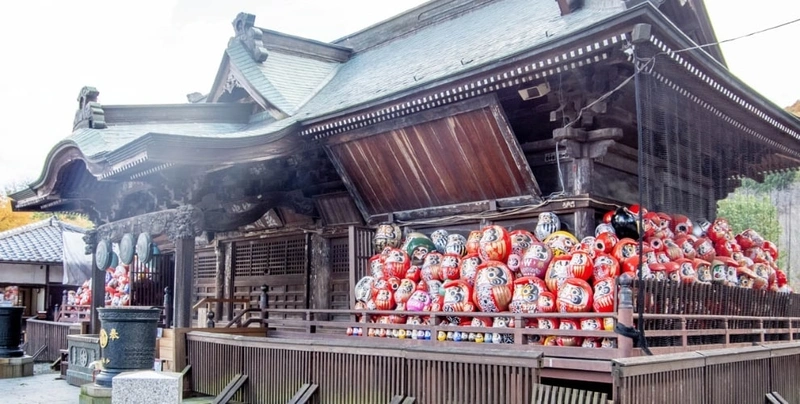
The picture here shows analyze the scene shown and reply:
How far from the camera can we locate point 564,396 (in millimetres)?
7227

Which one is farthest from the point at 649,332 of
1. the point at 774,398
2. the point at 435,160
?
the point at 435,160

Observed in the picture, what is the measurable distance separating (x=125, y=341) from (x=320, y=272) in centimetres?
493

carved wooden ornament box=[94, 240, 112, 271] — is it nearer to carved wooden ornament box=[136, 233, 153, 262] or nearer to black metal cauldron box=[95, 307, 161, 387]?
carved wooden ornament box=[136, 233, 153, 262]

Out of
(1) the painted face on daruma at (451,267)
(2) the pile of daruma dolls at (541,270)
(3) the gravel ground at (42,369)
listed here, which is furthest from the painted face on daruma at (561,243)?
(3) the gravel ground at (42,369)

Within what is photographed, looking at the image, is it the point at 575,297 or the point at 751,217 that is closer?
the point at 575,297

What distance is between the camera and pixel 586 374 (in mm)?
7543

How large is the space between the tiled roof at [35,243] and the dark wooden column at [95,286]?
9366mm

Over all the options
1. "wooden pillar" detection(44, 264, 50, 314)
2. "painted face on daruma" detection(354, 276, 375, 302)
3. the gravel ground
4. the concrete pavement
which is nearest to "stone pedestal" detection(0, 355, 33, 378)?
the concrete pavement

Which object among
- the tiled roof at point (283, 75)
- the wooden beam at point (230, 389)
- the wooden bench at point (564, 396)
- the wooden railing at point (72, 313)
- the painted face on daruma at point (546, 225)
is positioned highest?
the tiled roof at point (283, 75)

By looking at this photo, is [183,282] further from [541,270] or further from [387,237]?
[541,270]

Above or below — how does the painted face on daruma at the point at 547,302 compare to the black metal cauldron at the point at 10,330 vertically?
above

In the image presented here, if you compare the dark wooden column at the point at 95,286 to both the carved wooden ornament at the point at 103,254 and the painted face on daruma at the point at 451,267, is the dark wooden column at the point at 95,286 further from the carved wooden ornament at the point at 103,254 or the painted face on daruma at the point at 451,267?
the painted face on daruma at the point at 451,267

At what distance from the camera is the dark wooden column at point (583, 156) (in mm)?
9820

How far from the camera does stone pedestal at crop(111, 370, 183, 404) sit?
20.8 ft
